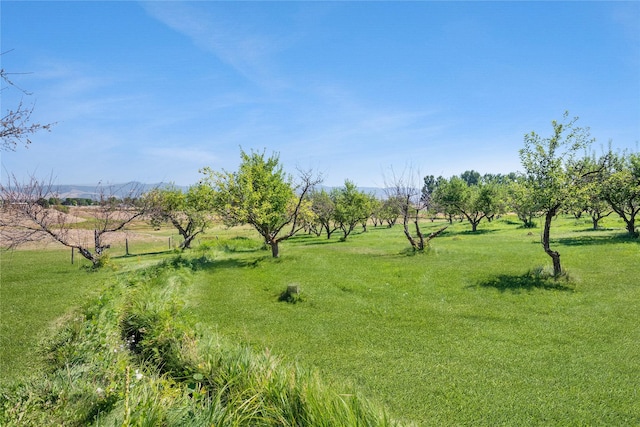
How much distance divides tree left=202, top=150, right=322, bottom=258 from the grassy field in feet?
15.2

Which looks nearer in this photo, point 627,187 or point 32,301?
point 32,301

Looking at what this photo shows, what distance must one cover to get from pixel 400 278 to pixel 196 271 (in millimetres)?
13189

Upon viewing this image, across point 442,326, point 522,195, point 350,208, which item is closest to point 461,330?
point 442,326

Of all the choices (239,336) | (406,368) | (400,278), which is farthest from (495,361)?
(400,278)

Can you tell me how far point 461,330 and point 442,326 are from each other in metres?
0.67

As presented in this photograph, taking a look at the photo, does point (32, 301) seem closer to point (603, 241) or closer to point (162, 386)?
point (162, 386)

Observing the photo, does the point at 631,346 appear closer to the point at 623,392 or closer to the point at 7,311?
the point at 623,392

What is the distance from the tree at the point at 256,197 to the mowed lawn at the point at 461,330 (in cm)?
532

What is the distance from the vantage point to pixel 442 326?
1280cm

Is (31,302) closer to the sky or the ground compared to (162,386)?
closer to the ground

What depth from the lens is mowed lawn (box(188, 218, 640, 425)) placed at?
8047mm

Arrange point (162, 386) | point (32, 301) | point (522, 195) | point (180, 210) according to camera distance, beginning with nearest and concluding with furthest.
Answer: point (162, 386) → point (32, 301) → point (522, 195) → point (180, 210)

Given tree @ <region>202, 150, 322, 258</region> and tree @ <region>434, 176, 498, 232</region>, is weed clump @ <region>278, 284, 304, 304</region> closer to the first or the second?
tree @ <region>202, 150, 322, 258</region>

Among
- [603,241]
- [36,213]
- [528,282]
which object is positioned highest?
[36,213]
